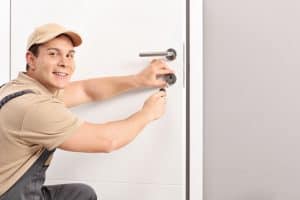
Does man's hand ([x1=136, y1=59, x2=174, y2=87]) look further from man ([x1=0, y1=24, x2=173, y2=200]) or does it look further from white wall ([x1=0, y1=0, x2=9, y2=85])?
white wall ([x1=0, y1=0, x2=9, y2=85])

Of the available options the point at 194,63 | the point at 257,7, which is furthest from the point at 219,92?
the point at 257,7

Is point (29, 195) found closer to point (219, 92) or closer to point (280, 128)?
point (219, 92)

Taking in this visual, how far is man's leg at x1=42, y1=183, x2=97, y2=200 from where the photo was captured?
1417 mm

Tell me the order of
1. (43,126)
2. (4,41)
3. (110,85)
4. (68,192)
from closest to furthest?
(43,126), (68,192), (110,85), (4,41)

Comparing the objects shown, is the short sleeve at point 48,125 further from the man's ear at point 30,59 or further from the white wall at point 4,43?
the white wall at point 4,43

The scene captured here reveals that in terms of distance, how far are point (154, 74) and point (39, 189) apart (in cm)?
55

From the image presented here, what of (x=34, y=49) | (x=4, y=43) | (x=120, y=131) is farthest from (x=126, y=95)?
(x=4, y=43)

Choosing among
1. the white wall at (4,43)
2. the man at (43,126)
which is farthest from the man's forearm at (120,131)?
the white wall at (4,43)

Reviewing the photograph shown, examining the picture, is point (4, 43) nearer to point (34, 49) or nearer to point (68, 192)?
point (34, 49)

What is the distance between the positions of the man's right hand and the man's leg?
33 cm

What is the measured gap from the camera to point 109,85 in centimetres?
157

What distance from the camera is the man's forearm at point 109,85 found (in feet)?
5.11

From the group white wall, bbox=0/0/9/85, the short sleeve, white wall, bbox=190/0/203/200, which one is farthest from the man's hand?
white wall, bbox=0/0/9/85

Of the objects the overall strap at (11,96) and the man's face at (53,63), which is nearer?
the overall strap at (11,96)
